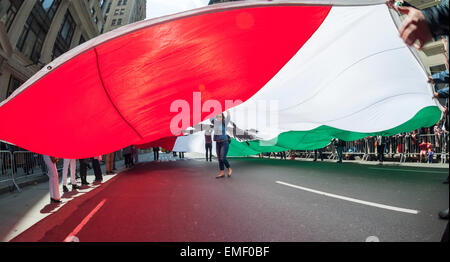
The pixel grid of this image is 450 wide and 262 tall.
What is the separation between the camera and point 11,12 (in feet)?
42.9

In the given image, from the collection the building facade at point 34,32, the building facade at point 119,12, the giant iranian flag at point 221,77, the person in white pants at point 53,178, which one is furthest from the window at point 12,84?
the building facade at point 119,12

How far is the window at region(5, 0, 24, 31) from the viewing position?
12.8 meters

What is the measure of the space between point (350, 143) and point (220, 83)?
10.1 meters

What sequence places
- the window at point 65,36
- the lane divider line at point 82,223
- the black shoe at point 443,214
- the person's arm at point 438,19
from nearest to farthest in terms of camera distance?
the black shoe at point 443,214
the person's arm at point 438,19
the lane divider line at point 82,223
the window at point 65,36

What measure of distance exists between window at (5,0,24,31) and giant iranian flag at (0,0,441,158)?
15.0 m

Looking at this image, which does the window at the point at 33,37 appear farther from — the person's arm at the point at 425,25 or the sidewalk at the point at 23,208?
the person's arm at the point at 425,25

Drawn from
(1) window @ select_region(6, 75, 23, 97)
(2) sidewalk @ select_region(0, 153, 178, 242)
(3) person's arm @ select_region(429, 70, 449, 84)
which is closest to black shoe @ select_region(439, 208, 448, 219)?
(3) person's arm @ select_region(429, 70, 449, 84)

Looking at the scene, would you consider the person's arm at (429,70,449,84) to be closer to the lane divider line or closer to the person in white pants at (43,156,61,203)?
the lane divider line

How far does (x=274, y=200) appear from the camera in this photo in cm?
385

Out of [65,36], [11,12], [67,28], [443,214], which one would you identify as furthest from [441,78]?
[67,28]

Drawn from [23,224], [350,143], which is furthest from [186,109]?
[350,143]

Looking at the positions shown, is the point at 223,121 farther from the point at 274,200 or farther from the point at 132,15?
the point at 132,15

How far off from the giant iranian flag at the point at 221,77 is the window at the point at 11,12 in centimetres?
1504

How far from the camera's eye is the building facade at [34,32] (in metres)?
12.3
